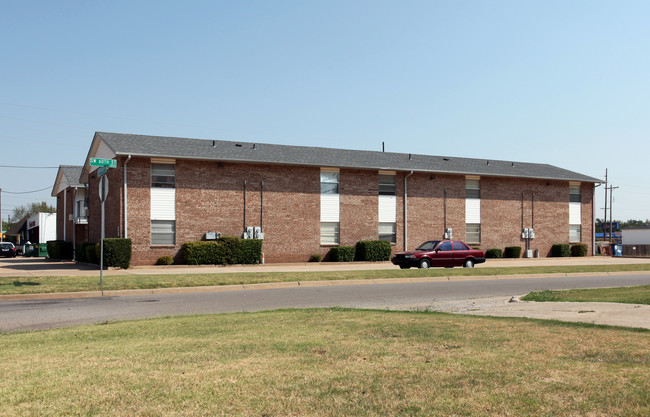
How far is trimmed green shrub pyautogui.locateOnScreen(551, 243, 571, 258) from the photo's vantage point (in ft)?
143

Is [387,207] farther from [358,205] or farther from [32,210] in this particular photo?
[32,210]

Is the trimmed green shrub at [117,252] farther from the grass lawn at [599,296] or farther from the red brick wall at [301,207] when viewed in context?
the grass lawn at [599,296]

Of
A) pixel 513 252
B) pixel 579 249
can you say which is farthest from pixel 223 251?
pixel 579 249

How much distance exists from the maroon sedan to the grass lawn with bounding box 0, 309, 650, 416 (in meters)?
19.6

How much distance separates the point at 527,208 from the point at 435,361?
129ft

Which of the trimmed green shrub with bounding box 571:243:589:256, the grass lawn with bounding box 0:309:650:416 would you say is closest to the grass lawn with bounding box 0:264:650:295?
the grass lawn with bounding box 0:309:650:416

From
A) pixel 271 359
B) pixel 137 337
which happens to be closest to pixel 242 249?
pixel 137 337

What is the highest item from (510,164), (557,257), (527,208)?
(510,164)

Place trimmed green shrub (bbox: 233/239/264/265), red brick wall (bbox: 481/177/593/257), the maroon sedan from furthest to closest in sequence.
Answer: red brick wall (bbox: 481/177/593/257) < trimmed green shrub (bbox: 233/239/264/265) < the maroon sedan

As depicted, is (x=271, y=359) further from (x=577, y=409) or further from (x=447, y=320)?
(x=447, y=320)

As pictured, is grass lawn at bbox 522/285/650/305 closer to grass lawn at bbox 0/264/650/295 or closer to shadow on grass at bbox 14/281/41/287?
grass lawn at bbox 0/264/650/295

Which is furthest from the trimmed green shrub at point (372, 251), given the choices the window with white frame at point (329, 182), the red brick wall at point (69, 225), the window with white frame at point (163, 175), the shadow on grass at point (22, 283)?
the shadow on grass at point (22, 283)

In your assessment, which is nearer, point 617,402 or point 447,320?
point 617,402

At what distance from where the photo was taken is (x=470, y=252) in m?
29.7
